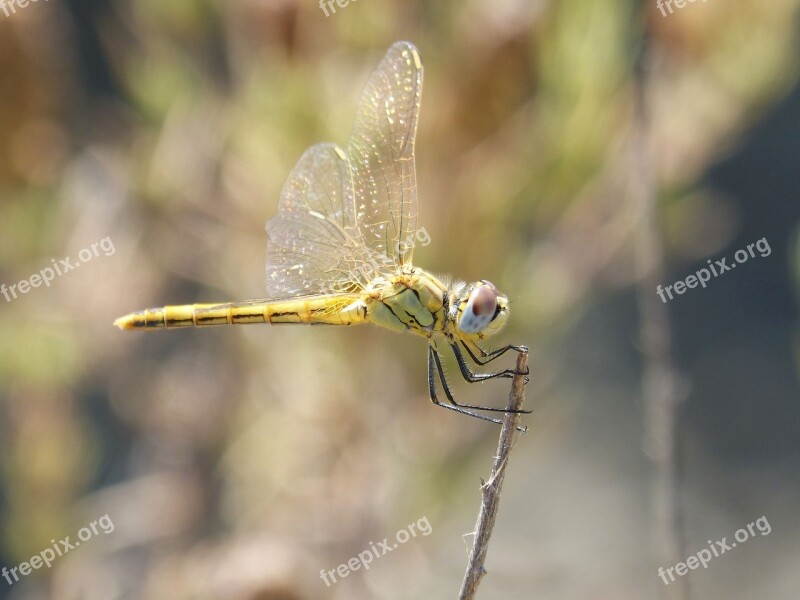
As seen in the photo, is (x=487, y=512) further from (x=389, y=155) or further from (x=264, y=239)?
(x=264, y=239)

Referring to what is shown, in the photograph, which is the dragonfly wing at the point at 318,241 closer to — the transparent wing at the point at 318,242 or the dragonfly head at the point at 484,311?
the transparent wing at the point at 318,242

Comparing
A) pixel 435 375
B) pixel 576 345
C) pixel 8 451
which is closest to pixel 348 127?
pixel 435 375

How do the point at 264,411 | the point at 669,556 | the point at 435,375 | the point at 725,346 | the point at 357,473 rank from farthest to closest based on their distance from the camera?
1. the point at 725,346
2. the point at 264,411
3. the point at 357,473
4. the point at 435,375
5. the point at 669,556

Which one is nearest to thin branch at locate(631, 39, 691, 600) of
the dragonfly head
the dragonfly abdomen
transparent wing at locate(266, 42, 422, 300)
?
the dragonfly head

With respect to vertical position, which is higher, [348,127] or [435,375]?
[348,127]

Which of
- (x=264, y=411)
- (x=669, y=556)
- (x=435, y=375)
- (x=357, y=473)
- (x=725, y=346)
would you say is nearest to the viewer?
(x=669, y=556)

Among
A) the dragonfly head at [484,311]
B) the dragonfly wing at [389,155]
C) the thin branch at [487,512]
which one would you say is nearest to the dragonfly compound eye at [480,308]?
the dragonfly head at [484,311]

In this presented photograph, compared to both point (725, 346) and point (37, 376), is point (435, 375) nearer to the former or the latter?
point (37, 376)
